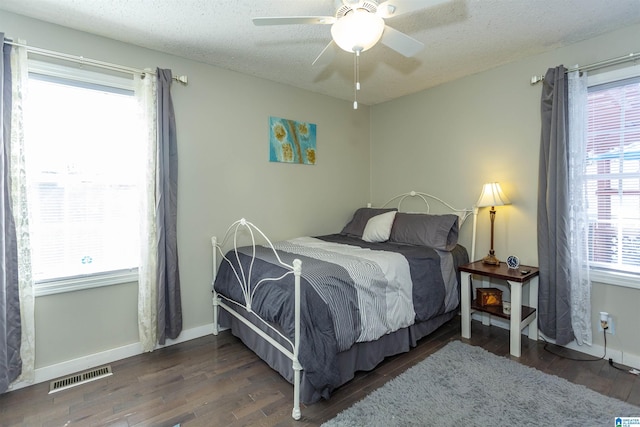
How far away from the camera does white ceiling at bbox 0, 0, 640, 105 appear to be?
204 cm

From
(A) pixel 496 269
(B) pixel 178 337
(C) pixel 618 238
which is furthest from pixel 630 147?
(B) pixel 178 337

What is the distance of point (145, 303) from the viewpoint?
8.26ft

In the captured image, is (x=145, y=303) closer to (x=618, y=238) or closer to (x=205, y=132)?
(x=205, y=132)

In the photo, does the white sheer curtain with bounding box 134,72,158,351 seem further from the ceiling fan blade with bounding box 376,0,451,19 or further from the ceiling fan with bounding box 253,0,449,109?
the ceiling fan blade with bounding box 376,0,451,19

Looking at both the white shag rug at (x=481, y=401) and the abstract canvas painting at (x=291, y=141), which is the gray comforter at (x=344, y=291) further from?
the abstract canvas painting at (x=291, y=141)

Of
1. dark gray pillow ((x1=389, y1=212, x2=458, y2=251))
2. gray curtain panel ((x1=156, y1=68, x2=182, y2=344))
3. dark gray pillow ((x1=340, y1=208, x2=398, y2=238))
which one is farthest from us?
dark gray pillow ((x1=340, y1=208, x2=398, y2=238))

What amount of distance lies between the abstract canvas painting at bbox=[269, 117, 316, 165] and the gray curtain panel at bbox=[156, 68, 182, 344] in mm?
1018

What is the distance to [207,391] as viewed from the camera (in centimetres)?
205

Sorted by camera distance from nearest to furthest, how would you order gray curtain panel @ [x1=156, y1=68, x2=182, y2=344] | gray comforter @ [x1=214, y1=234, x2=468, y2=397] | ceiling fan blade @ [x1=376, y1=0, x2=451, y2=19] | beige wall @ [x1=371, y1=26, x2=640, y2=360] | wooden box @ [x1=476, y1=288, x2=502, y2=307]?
ceiling fan blade @ [x1=376, y1=0, x2=451, y2=19], gray comforter @ [x1=214, y1=234, x2=468, y2=397], beige wall @ [x1=371, y1=26, x2=640, y2=360], gray curtain panel @ [x1=156, y1=68, x2=182, y2=344], wooden box @ [x1=476, y1=288, x2=502, y2=307]

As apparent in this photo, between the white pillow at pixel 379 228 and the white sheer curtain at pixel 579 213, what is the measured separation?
4.98 ft

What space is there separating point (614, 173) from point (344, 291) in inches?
89.6

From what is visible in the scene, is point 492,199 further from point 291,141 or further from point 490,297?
point 291,141

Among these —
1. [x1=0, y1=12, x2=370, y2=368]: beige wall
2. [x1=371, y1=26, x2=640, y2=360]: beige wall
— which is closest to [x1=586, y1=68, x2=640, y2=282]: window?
[x1=371, y1=26, x2=640, y2=360]: beige wall

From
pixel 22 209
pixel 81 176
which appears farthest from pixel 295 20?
pixel 22 209
